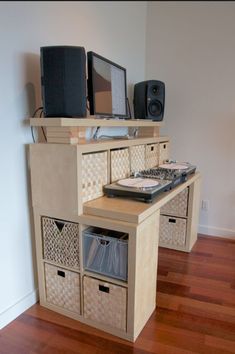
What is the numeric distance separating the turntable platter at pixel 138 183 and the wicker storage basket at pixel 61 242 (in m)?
0.39

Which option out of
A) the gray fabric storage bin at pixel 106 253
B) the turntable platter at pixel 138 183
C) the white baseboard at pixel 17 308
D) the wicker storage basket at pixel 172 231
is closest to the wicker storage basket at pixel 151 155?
the turntable platter at pixel 138 183

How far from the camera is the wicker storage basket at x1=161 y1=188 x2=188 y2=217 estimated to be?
7.96ft

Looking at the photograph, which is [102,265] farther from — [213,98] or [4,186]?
[213,98]

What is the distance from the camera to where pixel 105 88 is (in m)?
1.80

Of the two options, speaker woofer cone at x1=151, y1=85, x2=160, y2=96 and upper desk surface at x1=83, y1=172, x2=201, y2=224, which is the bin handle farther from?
speaker woofer cone at x1=151, y1=85, x2=160, y2=96

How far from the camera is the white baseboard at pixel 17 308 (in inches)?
61.4

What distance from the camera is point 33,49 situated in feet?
5.20

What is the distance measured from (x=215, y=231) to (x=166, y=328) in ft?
5.01

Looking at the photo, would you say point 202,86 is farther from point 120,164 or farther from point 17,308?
point 17,308

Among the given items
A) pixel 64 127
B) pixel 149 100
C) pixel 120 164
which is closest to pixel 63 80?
pixel 64 127

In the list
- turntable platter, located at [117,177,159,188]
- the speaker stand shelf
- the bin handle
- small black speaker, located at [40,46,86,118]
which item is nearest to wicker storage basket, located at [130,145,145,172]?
turntable platter, located at [117,177,159,188]

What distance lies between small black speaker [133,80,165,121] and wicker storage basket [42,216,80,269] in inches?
53.0

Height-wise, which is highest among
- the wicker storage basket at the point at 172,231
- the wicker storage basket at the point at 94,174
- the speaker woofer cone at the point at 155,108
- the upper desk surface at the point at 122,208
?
the speaker woofer cone at the point at 155,108

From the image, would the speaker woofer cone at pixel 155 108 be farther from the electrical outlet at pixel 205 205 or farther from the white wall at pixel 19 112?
the electrical outlet at pixel 205 205
